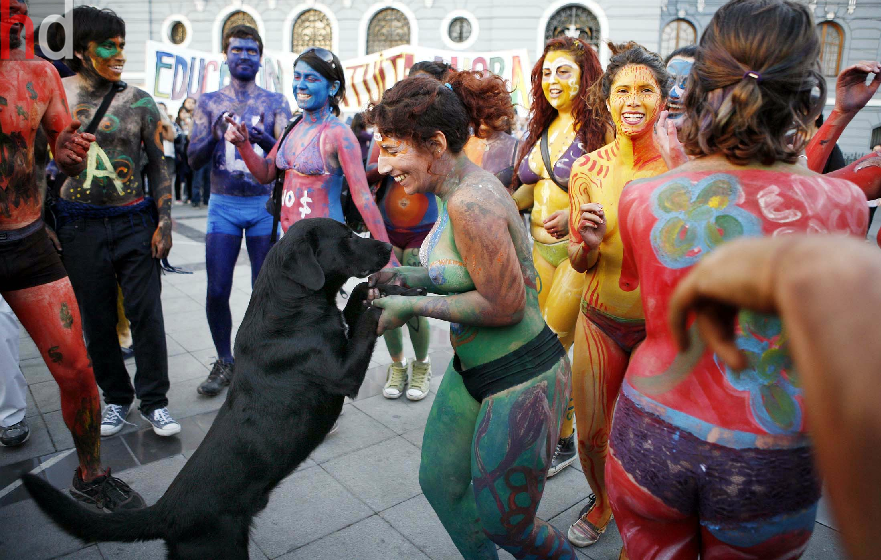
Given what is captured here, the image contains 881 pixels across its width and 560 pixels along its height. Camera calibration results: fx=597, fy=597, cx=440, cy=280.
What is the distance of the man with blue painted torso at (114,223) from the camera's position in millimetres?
3521

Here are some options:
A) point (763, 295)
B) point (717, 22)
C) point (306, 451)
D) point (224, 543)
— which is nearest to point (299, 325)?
point (306, 451)

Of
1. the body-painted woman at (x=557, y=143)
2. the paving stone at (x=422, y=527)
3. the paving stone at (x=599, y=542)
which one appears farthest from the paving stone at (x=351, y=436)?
the paving stone at (x=599, y=542)

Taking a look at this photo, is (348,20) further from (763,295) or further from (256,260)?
(763,295)

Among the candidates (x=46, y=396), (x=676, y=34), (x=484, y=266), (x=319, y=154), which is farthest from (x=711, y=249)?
(x=676, y=34)

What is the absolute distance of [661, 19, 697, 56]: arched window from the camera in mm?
24641

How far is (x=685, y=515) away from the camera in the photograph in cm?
145

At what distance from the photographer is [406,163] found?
210cm

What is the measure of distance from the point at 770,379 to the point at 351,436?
2958mm

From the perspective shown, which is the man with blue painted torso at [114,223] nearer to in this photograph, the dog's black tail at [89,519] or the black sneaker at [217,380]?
the black sneaker at [217,380]

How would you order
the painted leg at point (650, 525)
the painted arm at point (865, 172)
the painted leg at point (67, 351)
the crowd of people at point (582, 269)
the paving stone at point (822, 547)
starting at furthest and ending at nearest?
the painted leg at point (67, 351) → the paving stone at point (822, 547) → the painted arm at point (865, 172) → the painted leg at point (650, 525) → the crowd of people at point (582, 269)

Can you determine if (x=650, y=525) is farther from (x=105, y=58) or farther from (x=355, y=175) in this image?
(x=105, y=58)

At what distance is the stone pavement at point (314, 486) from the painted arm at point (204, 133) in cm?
173

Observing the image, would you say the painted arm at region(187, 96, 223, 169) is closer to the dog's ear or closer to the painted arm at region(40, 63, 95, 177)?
the painted arm at region(40, 63, 95, 177)

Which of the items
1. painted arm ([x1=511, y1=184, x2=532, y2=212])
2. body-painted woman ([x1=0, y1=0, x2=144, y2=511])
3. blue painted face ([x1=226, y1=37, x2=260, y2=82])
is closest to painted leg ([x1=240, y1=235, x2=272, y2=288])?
blue painted face ([x1=226, y1=37, x2=260, y2=82])
